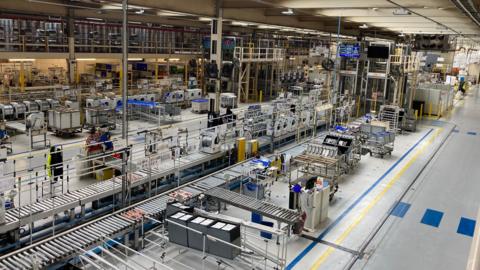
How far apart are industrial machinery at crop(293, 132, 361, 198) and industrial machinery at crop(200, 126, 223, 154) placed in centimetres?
257

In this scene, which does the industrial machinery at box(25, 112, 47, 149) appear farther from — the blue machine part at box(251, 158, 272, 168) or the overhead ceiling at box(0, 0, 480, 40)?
the blue machine part at box(251, 158, 272, 168)

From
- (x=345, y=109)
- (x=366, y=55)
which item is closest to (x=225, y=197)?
(x=345, y=109)

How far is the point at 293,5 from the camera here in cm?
1631

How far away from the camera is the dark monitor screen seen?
22562mm

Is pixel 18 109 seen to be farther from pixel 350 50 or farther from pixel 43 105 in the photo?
pixel 350 50

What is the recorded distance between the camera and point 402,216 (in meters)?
11.4

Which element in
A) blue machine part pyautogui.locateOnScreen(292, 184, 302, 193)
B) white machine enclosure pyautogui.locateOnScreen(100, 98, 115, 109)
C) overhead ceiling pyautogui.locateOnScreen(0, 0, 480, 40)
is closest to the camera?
blue machine part pyautogui.locateOnScreen(292, 184, 302, 193)

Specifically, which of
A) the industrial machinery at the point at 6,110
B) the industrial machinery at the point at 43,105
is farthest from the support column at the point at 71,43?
the industrial machinery at the point at 6,110

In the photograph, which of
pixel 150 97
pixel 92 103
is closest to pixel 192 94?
pixel 150 97

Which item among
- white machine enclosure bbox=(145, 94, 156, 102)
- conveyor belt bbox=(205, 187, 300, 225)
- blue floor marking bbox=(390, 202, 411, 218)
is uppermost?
white machine enclosure bbox=(145, 94, 156, 102)

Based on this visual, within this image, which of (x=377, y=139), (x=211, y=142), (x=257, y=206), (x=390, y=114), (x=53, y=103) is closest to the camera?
(x=257, y=206)

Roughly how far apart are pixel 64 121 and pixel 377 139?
13.3 m

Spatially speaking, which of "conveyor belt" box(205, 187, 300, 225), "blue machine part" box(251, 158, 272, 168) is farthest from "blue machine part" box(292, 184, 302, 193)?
"blue machine part" box(251, 158, 272, 168)

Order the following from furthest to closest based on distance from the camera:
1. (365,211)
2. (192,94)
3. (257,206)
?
(192,94) → (365,211) → (257,206)
